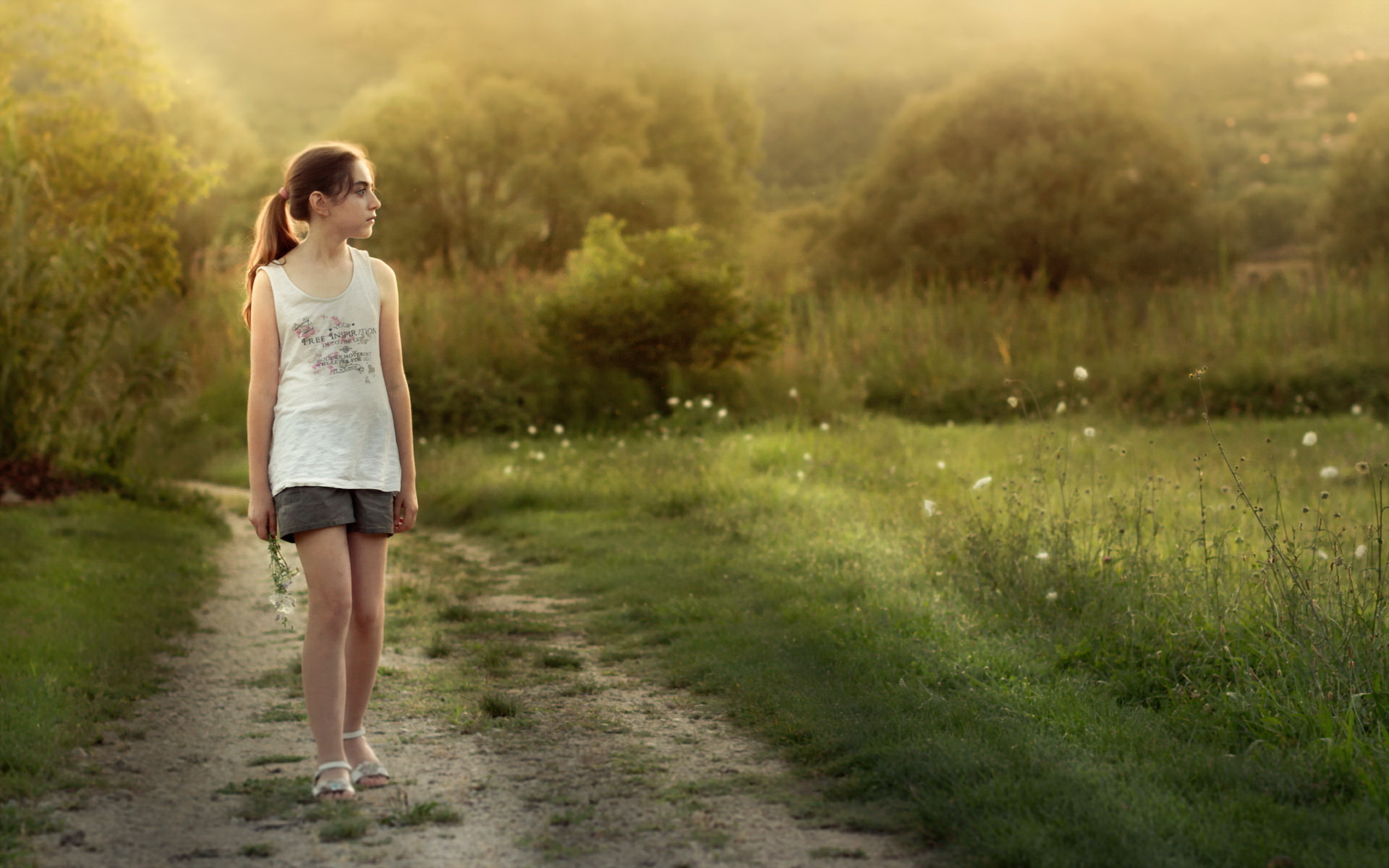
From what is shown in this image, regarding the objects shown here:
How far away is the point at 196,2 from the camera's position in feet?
157

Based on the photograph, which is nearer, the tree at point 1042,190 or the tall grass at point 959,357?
the tall grass at point 959,357

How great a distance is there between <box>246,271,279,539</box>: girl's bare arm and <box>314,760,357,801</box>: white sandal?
30.0 inches

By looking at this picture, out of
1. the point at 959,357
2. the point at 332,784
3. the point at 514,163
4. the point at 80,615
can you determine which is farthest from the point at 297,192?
the point at 514,163

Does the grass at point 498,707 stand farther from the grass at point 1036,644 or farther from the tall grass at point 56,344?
the tall grass at point 56,344

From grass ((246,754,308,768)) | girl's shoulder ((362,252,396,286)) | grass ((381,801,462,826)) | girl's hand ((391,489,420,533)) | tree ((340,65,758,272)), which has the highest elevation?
tree ((340,65,758,272))

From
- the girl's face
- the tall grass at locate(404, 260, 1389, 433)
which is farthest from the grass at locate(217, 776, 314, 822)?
the tall grass at locate(404, 260, 1389, 433)

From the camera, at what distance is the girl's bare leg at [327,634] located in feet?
12.8

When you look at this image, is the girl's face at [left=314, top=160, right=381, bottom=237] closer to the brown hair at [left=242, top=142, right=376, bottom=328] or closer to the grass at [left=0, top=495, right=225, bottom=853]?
the brown hair at [left=242, top=142, right=376, bottom=328]

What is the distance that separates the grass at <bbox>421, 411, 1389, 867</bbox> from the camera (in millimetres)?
3625

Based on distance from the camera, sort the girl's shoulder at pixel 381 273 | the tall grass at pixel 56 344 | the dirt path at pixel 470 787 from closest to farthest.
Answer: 1. the dirt path at pixel 470 787
2. the girl's shoulder at pixel 381 273
3. the tall grass at pixel 56 344

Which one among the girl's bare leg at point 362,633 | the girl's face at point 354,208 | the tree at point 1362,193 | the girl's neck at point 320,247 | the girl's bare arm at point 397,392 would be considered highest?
the tree at point 1362,193

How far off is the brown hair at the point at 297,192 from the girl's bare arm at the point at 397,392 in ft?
0.92

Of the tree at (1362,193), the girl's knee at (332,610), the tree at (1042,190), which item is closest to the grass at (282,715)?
the girl's knee at (332,610)

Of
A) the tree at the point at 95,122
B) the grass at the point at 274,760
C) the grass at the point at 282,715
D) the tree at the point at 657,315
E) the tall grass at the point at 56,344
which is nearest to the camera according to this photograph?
the grass at the point at 274,760
